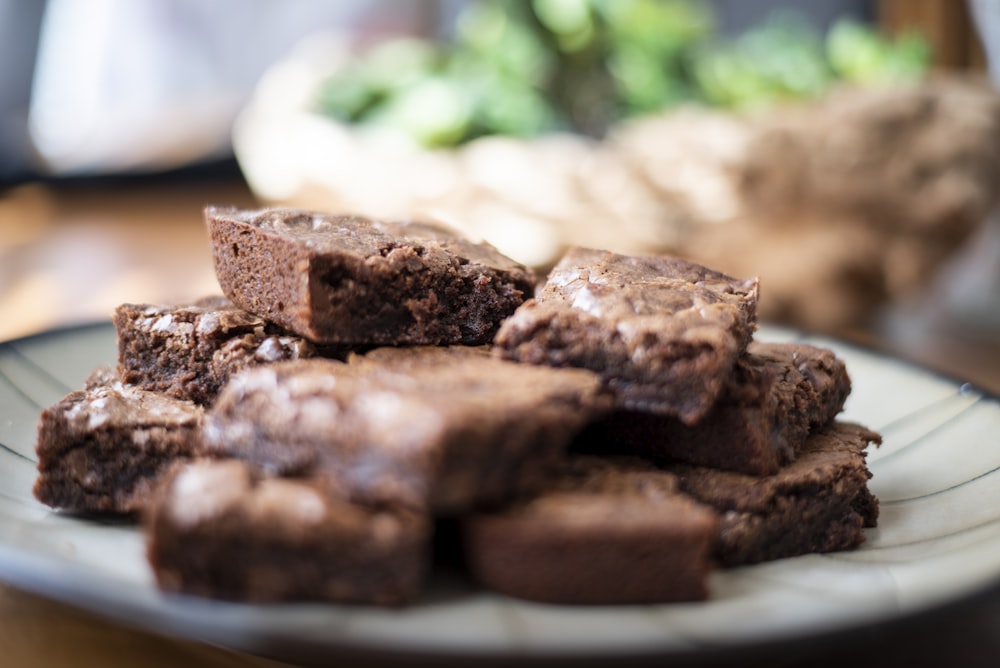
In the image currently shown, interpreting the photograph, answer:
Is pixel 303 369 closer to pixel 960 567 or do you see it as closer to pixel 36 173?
pixel 960 567

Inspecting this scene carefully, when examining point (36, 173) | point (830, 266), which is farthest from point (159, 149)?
point (830, 266)

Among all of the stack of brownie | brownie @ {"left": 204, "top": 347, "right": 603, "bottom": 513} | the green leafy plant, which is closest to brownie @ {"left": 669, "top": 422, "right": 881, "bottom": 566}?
the stack of brownie

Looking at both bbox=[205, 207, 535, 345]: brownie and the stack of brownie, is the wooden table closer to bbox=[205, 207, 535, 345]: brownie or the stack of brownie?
the stack of brownie

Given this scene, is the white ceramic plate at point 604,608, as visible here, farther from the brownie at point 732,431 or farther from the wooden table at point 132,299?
the brownie at point 732,431

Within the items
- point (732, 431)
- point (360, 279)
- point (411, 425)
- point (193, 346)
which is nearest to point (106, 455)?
point (193, 346)

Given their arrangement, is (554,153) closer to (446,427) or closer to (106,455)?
(106,455)

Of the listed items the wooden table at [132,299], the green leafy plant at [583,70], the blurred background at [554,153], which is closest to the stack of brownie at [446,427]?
the wooden table at [132,299]
